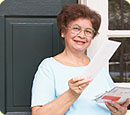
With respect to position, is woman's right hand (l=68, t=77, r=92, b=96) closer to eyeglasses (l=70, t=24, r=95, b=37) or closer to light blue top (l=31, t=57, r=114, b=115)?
light blue top (l=31, t=57, r=114, b=115)

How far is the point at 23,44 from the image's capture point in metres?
1.92

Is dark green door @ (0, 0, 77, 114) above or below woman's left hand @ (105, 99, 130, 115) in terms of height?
above

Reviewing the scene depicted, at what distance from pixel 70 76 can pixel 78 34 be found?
24 cm

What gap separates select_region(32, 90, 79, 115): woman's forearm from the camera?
52.4 inches

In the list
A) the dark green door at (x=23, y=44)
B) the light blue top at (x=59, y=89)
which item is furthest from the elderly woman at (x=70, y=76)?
the dark green door at (x=23, y=44)

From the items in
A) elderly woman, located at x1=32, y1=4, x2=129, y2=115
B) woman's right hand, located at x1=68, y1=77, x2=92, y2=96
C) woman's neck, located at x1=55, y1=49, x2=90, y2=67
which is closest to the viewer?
woman's right hand, located at x1=68, y1=77, x2=92, y2=96

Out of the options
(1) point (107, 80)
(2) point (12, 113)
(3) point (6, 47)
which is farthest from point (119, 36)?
(2) point (12, 113)

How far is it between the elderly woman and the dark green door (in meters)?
0.35

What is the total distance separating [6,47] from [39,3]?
1.27 feet

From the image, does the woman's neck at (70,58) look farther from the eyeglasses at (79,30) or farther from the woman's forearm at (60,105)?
the woman's forearm at (60,105)

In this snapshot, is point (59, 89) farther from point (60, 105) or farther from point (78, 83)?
point (78, 83)

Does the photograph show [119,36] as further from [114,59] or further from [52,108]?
[52,108]

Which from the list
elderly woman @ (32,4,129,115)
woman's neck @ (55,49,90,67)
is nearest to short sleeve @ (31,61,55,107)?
elderly woman @ (32,4,129,115)

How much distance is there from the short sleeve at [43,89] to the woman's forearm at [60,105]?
0.05 metres
